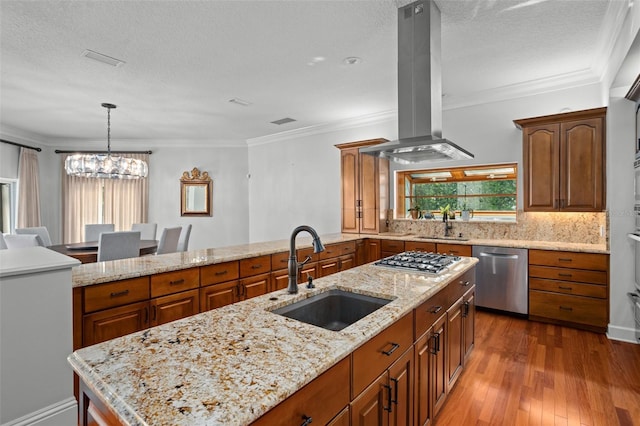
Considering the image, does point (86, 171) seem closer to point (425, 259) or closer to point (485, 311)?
point (425, 259)

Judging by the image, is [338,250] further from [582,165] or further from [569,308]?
[582,165]

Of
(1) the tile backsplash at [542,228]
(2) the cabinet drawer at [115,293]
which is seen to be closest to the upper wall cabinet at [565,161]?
(1) the tile backsplash at [542,228]

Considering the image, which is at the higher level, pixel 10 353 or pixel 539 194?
pixel 539 194

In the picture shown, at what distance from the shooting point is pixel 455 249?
4.21 m

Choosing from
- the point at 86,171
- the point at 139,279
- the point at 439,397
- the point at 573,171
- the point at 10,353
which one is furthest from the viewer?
the point at 86,171

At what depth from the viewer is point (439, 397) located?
78.6 inches

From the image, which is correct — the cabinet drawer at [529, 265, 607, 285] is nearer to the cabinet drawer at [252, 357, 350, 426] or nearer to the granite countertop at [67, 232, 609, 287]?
the granite countertop at [67, 232, 609, 287]

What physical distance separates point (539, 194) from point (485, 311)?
158 cm

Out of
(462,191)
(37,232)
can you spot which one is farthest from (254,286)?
(37,232)

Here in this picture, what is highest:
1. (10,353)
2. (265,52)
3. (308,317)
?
(265,52)

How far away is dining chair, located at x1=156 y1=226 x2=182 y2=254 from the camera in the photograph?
4.51 metres

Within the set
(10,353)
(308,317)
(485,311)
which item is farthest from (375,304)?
(485,311)

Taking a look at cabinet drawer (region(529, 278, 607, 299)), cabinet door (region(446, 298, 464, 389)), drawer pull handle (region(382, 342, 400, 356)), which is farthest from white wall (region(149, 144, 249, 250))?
drawer pull handle (region(382, 342, 400, 356))

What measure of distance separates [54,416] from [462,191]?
509 centimetres
